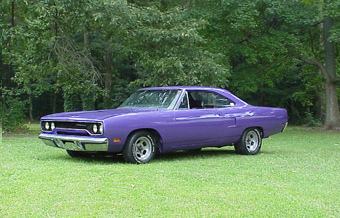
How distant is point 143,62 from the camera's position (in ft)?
59.8

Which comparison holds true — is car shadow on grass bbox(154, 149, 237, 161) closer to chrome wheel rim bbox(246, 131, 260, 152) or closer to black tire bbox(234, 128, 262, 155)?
black tire bbox(234, 128, 262, 155)

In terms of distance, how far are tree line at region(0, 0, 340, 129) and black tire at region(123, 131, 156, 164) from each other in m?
7.63

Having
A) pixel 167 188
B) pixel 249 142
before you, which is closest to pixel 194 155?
pixel 249 142

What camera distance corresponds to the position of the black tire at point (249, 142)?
11.1m

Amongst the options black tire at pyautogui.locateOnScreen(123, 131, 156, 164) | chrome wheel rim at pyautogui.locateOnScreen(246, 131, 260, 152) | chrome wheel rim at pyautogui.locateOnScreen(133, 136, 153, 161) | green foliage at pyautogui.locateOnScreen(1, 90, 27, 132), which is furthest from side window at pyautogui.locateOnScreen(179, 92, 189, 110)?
green foliage at pyautogui.locateOnScreen(1, 90, 27, 132)

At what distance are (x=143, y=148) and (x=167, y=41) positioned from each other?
9.62 meters

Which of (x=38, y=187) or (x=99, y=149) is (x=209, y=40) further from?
(x=38, y=187)

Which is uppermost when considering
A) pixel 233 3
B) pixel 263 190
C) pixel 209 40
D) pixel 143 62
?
pixel 233 3

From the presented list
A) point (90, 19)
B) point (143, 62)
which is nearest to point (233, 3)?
point (143, 62)

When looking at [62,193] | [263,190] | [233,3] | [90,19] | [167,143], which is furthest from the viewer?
[233,3]

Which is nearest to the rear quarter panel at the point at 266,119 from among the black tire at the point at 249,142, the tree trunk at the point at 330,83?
the black tire at the point at 249,142

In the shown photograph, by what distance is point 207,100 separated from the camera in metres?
10.7

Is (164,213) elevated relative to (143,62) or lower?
lower

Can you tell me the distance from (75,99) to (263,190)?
33008mm
